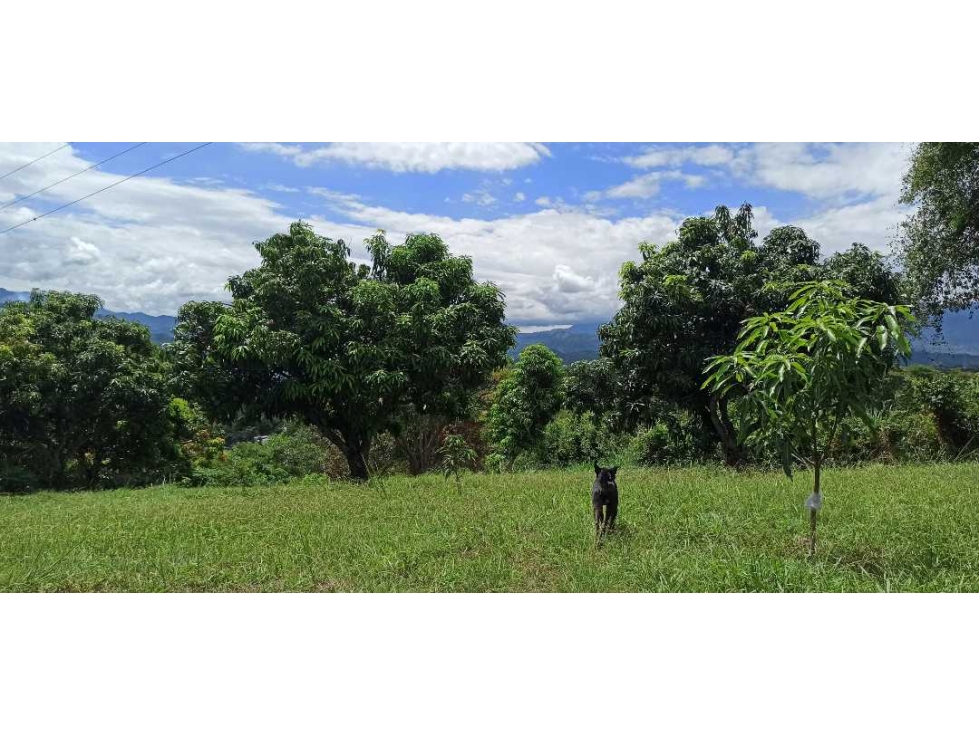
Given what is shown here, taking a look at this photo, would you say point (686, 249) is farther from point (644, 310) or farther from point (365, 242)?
point (365, 242)

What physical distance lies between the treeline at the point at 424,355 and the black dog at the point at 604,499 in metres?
3.84

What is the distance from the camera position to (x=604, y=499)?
5.47m

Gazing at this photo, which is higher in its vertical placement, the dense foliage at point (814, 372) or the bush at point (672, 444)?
the dense foliage at point (814, 372)

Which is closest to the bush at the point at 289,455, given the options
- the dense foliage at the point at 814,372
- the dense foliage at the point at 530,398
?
the dense foliage at the point at 530,398

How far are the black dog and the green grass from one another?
15cm

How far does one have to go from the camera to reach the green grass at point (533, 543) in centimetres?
453

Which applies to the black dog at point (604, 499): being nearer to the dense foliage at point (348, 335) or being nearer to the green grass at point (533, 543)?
the green grass at point (533, 543)

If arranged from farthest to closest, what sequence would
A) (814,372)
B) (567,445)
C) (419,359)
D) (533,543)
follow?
(567,445) → (419,359) → (533,543) → (814,372)

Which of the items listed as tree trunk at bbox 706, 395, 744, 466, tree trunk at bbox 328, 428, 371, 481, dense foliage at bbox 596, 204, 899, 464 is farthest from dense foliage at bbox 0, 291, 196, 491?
tree trunk at bbox 706, 395, 744, 466

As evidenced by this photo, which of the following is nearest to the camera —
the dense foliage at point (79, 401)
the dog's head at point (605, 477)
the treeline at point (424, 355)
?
the dog's head at point (605, 477)

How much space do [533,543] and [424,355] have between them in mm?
7043

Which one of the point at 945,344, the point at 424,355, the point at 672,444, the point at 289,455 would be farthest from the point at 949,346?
the point at 289,455

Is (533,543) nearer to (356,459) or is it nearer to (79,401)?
(356,459)

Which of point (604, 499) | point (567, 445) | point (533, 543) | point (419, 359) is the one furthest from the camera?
point (567, 445)
